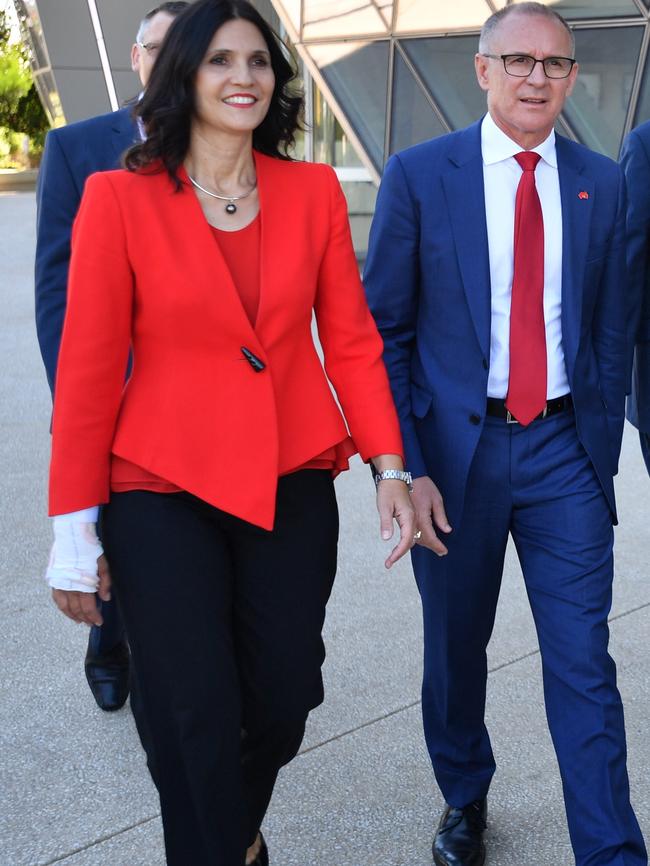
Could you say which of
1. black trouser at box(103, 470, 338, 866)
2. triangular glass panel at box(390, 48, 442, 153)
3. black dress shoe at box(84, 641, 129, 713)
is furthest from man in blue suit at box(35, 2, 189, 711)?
triangular glass panel at box(390, 48, 442, 153)

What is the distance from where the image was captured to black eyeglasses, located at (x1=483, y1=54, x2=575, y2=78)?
2.62 m

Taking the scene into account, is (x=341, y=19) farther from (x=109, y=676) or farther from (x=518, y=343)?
(x=518, y=343)

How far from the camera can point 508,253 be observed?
106 inches

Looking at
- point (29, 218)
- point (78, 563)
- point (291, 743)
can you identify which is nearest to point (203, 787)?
point (291, 743)

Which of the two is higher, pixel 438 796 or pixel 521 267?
pixel 521 267

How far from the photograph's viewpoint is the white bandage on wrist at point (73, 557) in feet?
7.45

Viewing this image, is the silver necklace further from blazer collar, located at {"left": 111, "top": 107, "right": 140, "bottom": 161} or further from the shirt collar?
blazer collar, located at {"left": 111, "top": 107, "right": 140, "bottom": 161}

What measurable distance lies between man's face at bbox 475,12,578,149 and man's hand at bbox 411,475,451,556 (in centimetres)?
89

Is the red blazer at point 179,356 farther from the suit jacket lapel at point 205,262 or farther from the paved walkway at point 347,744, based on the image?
the paved walkway at point 347,744

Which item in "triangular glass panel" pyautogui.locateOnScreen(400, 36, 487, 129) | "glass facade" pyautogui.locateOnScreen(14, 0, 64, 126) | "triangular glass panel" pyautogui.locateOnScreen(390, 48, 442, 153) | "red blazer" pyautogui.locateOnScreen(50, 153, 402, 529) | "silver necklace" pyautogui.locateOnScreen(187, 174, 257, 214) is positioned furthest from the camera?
"glass facade" pyautogui.locateOnScreen(14, 0, 64, 126)

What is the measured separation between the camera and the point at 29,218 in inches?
806

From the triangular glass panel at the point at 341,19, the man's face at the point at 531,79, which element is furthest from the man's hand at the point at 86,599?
the triangular glass panel at the point at 341,19

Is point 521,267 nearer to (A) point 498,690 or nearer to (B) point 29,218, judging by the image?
(A) point 498,690

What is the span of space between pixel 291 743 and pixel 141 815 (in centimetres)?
76
